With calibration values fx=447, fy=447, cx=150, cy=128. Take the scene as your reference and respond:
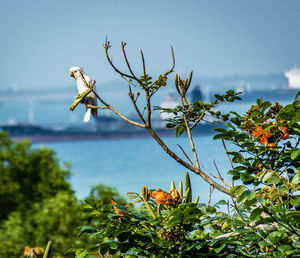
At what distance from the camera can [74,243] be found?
333 centimetres

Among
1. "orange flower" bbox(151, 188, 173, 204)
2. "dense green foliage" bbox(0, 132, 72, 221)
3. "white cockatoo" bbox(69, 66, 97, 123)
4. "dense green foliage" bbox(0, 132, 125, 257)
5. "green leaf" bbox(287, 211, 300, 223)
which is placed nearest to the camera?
"green leaf" bbox(287, 211, 300, 223)

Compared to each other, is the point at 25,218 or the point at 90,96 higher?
the point at 90,96

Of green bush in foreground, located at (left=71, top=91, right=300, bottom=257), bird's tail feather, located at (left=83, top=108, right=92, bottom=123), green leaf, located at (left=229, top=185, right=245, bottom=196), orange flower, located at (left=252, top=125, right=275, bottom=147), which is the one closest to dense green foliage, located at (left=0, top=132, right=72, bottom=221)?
bird's tail feather, located at (left=83, top=108, right=92, bottom=123)

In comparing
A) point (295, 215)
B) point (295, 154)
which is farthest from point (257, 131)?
point (295, 215)

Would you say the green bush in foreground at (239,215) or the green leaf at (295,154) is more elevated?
the green leaf at (295,154)

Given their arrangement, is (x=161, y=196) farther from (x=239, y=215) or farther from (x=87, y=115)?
(x=87, y=115)

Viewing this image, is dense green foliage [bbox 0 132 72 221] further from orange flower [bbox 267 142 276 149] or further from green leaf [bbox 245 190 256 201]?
green leaf [bbox 245 190 256 201]

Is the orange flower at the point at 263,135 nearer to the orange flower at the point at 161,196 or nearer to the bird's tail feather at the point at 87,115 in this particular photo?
the orange flower at the point at 161,196

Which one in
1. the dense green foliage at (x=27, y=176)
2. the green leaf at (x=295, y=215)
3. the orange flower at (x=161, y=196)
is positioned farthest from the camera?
the dense green foliage at (x=27, y=176)

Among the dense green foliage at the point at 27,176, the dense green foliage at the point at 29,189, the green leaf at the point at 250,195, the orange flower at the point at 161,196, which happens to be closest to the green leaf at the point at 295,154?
the green leaf at the point at 250,195

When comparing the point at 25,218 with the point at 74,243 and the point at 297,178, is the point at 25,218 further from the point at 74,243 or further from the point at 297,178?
the point at 297,178

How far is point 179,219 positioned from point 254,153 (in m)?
0.26

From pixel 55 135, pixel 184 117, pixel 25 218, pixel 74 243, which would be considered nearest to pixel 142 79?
pixel 184 117

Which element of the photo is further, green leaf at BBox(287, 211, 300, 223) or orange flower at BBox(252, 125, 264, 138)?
orange flower at BBox(252, 125, 264, 138)
